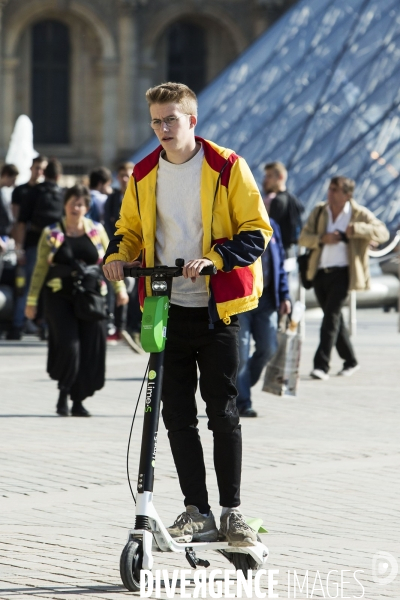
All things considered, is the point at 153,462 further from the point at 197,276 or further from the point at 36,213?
the point at 36,213

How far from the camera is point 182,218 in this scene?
4.50 meters

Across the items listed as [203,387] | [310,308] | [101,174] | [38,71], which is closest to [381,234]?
[101,174]

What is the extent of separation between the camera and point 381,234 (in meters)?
10.1

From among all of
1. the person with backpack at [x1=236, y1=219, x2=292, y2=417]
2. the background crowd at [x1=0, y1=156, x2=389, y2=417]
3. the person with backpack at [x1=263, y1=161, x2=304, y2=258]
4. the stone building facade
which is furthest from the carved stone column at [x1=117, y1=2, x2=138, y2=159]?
the person with backpack at [x1=236, y1=219, x2=292, y2=417]

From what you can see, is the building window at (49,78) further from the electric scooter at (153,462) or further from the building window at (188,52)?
the electric scooter at (153,462)

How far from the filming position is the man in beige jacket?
9828mm

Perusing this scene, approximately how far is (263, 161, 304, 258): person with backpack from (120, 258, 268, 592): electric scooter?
5768 mm

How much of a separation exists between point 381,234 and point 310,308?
15.5 ft

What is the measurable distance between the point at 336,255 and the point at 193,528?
5.68 meters

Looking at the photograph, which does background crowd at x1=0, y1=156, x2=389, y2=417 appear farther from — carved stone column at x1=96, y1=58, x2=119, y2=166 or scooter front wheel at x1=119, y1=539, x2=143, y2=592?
carved stone column at x1=96, y1=58, x2=119, y2=166

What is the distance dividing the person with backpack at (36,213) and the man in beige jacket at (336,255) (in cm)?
310

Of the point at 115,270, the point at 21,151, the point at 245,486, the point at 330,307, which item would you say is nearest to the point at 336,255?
the point at 330,307

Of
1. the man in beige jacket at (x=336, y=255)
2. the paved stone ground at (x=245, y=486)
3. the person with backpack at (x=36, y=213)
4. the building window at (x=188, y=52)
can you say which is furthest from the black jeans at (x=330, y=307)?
the building window at (x=188, y=52)

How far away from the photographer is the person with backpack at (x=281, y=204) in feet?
33.1
